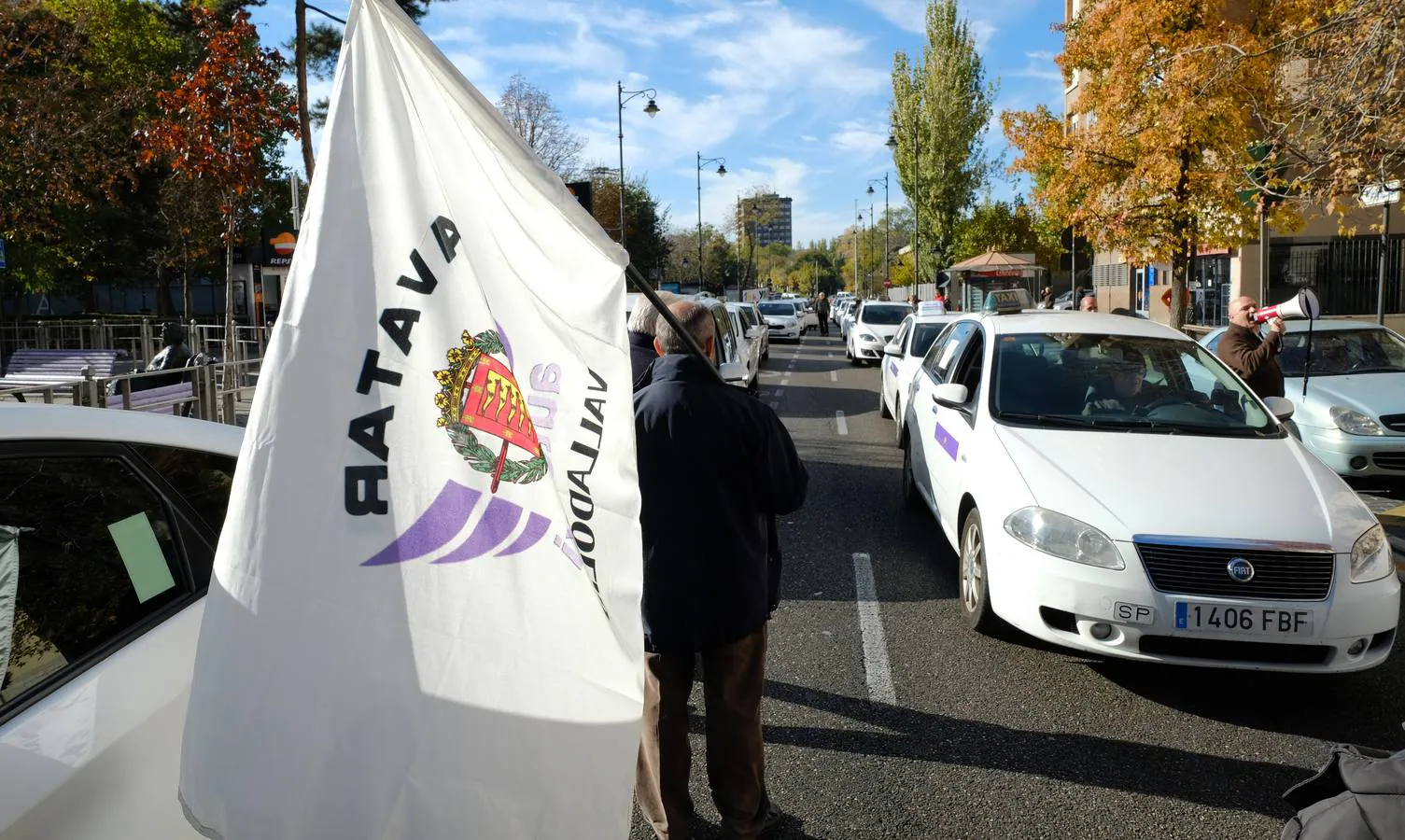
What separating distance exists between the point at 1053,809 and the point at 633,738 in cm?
226

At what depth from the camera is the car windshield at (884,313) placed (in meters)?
26.0

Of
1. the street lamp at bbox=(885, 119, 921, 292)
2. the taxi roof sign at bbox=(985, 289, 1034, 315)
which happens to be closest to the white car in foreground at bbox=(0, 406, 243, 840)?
the taxi roof sign at bbox=(985, 289, 1034, 315)

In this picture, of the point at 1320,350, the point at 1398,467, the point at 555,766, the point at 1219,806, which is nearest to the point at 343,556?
the point at 555,766

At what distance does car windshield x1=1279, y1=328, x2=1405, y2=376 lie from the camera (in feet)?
33.2

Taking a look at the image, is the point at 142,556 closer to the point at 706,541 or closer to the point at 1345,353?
the point at 706,541

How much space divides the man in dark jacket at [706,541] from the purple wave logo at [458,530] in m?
1.12

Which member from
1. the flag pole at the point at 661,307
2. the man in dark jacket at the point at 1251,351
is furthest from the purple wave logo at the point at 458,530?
the man in dark jacket at the point at 1251,351

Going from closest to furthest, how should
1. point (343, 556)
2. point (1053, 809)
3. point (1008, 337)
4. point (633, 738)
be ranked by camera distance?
point (343, 556) → point (633, 738) → point (1053, 809) → point (1008, 337)

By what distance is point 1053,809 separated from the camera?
358 centimetres

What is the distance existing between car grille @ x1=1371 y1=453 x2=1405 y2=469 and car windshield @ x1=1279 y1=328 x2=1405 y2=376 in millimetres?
1377

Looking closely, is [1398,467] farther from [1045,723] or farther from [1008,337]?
[1045,723]

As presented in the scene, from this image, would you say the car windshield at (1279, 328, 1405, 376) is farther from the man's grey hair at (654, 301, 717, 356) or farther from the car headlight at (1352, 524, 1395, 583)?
the man's grey hair at (654, 301, 717, 356)

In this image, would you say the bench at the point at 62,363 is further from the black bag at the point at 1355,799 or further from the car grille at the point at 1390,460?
the black bag at the point at 1355,799

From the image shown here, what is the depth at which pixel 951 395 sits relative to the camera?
6168 mm
